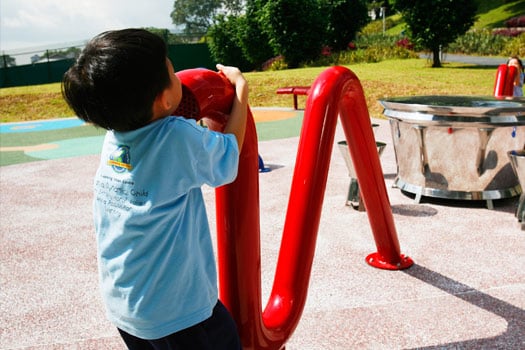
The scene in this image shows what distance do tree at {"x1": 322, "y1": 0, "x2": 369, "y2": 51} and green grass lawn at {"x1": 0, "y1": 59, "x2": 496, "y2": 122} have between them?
315 inches

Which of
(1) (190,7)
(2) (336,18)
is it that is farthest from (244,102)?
(1) (190,7)

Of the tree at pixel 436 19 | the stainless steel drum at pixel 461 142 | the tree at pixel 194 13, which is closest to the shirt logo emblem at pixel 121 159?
the stainless steel drum at pixel 461 142

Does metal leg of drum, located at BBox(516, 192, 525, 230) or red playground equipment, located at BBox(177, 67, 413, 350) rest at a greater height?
red playground equipment, located at BBox(177, 67, 413, 350)

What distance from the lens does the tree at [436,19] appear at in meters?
19.8

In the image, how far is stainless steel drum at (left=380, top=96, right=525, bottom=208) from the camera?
4.34 m

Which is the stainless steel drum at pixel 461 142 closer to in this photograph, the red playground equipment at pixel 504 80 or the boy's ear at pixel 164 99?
the red playground equipment at pixel 504 80

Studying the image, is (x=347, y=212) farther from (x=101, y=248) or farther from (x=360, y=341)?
(x=101, y=248)

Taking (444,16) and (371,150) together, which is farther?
(444,16)

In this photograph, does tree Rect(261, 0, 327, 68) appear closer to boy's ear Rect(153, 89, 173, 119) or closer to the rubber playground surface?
the rubber playground surface

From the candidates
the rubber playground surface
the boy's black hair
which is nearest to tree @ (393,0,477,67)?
the rubber playground surface

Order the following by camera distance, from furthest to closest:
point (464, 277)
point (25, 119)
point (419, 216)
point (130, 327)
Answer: point (25, 119)
point (419, 216)
point (464, 277)
point (130, 327)

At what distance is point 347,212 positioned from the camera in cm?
454

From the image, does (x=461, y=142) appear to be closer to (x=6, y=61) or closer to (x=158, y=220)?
(x=158, y=220)

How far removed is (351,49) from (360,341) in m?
25.5
